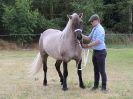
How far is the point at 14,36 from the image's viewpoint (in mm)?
30406

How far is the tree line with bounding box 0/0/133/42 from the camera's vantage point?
30219mm

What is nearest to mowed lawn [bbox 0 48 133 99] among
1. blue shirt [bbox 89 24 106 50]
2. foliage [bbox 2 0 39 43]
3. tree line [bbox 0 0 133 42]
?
blue shirt [bbox 89 24 106 50]

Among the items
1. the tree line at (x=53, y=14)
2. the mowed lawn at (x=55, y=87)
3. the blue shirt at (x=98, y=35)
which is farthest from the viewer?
the tree line at (x=53, y=14)

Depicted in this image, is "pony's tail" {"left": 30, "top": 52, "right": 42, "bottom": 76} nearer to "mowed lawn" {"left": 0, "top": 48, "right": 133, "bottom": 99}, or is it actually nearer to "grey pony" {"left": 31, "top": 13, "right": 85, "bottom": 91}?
"mowed lawn" {"left": 0, "top": 48, "right": 133, "bottom": 99}

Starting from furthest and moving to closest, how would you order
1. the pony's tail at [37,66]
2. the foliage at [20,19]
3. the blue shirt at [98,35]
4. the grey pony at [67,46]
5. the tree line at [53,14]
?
the tree line at [53,14]
the foliage at [20,19]
the pony's tail at [37,66]
the grey pony at [67,46]
the blue shirt at [98,35]

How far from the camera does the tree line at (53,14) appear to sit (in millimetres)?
30219

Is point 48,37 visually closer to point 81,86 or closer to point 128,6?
point 81,86

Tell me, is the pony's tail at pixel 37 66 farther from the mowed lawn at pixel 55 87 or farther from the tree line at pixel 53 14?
the tree line at pixel 53 14

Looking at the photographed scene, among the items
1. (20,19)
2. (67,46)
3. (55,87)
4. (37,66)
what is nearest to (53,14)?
(20,19)

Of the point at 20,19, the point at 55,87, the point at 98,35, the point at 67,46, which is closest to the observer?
the point at 98,35

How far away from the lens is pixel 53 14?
33938 mm

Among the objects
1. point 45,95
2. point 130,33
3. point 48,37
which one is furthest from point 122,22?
point 45,95

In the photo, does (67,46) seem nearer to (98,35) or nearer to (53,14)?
(98,35)

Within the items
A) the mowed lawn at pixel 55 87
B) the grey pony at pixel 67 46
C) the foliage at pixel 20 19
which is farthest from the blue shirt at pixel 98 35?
the foliage at pixel 20 19
